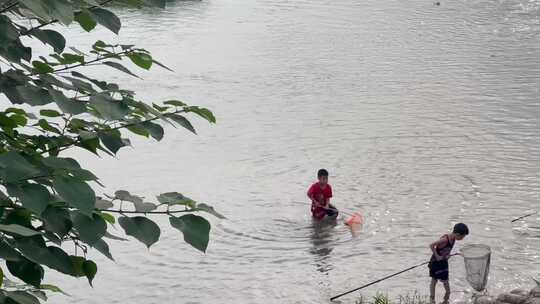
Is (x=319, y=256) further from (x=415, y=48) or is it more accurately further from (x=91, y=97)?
(x=415, y=48)

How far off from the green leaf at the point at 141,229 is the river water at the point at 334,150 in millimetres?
8885

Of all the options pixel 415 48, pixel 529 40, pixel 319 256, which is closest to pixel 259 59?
pixel 415 48

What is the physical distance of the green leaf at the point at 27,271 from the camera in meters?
2.94

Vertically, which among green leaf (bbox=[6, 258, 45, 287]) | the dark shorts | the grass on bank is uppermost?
green leaf (bbox=[6, 258, 45, 287])

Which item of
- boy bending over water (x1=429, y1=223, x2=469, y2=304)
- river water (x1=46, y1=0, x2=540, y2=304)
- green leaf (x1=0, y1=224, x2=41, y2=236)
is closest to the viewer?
green leaf (x1=0, y1=224, x2=41, y2=236)

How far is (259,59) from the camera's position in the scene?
87.5 feet

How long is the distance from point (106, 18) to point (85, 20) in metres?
0.12

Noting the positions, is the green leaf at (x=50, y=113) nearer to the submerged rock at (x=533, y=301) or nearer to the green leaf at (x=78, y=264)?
the green leaf at (x=78, y=264)

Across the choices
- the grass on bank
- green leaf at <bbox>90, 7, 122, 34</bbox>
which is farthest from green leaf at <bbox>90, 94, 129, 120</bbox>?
the grass on bank

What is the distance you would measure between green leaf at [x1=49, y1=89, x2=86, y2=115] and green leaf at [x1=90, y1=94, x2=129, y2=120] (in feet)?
0.19

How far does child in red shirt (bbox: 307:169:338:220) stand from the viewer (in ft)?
46.0

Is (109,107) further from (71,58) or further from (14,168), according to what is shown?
(71,58)

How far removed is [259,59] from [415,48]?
478 centimetres

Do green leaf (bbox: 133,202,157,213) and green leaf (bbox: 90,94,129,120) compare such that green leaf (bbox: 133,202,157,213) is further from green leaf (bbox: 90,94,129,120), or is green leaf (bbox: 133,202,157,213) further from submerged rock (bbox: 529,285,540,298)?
submerged rock (bbox: 529,285,540,298)
